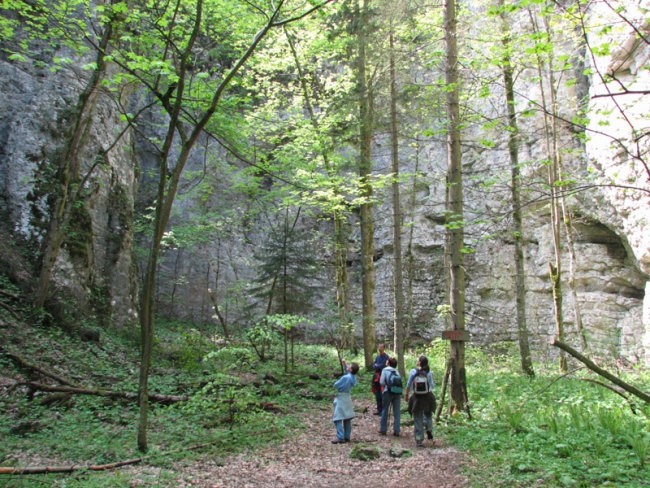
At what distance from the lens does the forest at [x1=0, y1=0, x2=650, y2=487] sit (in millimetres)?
5688

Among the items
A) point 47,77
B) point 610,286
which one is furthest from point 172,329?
point 610,286

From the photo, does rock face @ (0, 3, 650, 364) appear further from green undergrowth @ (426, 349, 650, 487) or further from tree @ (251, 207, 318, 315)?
tree @ (251, 207, 318, 315)

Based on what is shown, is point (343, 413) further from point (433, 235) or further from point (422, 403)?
point (433, 235)

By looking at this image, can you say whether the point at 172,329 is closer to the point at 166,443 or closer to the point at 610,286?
the point at 166,443

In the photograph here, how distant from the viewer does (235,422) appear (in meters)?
7.75

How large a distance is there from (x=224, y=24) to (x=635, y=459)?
31.7 feet

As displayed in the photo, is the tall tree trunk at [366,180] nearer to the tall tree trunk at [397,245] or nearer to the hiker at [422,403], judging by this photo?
the tall tree trunk at [397,245]

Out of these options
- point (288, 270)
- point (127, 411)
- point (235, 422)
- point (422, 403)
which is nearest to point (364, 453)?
point (422, 403)

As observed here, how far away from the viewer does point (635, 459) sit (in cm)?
464

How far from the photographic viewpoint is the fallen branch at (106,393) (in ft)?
24.3

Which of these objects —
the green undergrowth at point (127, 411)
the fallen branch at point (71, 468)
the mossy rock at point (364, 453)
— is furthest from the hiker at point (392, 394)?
the fallen branch at point (71, 468)

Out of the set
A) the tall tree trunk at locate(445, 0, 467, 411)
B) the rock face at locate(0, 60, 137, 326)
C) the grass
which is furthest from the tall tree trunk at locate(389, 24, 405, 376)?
the rock face at locate(0, 60, 137, 326)

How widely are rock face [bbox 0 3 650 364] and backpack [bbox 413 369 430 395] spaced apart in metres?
2.64

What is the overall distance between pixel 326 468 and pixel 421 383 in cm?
233
